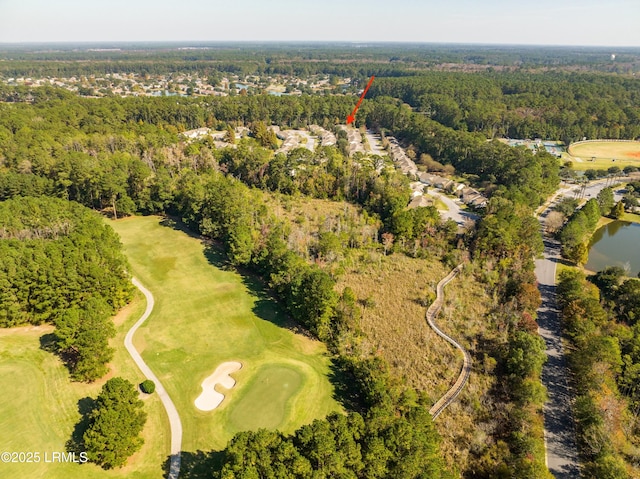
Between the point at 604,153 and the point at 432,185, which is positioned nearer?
the point at 432,185

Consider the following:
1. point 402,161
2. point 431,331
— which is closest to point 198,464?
point 431,331

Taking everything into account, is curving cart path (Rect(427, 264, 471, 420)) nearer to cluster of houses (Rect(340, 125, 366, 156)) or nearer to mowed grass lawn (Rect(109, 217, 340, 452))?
A: mowed grass lawn (Rect(109, 217, 340, 452))

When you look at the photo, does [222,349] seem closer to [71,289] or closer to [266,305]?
[266,305]

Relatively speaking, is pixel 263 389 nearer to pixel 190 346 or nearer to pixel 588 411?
pixel 190 346

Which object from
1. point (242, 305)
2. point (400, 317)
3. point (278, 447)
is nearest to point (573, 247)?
point (400, 317)

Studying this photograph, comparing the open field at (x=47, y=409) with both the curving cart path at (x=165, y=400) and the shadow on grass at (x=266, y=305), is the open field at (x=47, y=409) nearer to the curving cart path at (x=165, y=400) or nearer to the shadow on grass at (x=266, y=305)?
the curving cart path at (x=165, y=400)

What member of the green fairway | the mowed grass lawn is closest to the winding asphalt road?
the mowed grass lawn
